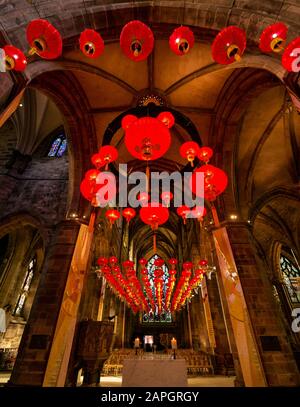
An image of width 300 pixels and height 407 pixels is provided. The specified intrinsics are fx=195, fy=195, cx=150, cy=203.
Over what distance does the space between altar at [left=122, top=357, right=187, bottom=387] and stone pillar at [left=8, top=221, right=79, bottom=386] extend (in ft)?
9.40

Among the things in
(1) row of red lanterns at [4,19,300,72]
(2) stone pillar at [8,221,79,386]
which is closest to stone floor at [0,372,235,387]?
(2) stone pillar at [8,221,79,386]

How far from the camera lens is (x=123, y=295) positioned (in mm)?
12234

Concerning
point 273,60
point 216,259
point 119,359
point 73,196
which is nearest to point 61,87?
point 73,196

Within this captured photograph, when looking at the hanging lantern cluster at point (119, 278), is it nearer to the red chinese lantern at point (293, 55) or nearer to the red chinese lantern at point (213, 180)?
the red chinese lantern at point (213, 180)

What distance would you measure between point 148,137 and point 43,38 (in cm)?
185

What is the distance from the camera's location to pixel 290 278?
52.5ft

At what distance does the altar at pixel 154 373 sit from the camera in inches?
127

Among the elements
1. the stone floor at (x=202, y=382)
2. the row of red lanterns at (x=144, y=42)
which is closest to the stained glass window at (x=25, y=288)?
the stone floor at (x=202, y=382)

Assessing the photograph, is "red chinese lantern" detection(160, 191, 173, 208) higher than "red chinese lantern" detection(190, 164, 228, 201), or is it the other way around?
"red chinese lantern" detection(160, 191, 173, 208)

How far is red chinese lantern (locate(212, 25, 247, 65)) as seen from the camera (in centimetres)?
256

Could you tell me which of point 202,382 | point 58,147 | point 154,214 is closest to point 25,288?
point 58,147

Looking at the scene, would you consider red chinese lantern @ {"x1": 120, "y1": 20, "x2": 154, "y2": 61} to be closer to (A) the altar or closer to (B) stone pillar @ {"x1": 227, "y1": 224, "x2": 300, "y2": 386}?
(A) the altar

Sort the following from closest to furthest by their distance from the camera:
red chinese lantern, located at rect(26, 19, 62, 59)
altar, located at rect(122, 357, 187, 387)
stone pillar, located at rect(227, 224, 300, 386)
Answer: red chinese lantern, located at rect(26, 19, 62, 59)
altar, located at rect(122, 357, 187, 387)
stone pillar, located at rect(227, 224, 300, 386)

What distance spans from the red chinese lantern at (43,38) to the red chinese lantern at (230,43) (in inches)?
84.1
